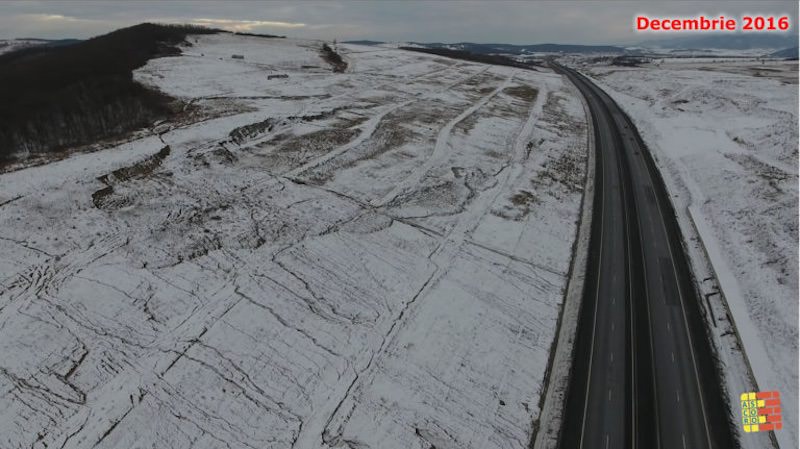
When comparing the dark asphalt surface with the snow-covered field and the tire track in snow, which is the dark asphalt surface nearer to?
the snow-covered field

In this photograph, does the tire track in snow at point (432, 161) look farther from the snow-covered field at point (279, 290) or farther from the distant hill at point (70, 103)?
the distant hill at point (70, 103)

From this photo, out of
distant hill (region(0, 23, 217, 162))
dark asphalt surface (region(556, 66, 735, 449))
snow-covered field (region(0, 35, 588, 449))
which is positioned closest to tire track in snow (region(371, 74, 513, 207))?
snow-covered field (region(0, 35, 588, 449))

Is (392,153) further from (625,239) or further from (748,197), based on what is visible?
(748,197)

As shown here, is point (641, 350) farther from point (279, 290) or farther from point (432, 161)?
point (432, 161)

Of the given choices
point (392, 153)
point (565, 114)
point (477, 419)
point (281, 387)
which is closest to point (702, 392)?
point (477, 419)

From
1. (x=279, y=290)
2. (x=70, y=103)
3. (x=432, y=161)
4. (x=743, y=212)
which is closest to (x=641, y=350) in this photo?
(x=279, y=290)

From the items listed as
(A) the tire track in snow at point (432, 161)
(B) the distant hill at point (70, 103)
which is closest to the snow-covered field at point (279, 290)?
(A) the tire track in snow at point (432, 161)
